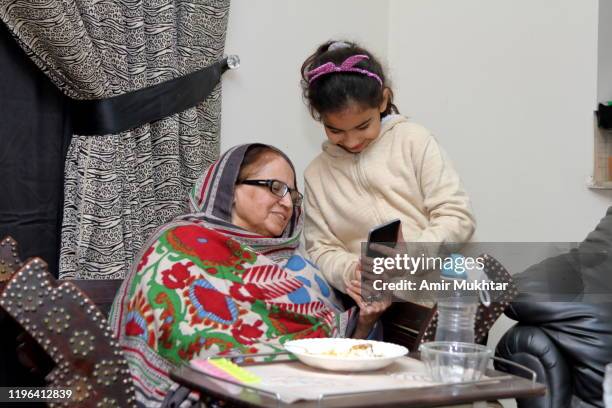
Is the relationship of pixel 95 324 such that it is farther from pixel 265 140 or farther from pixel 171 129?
pixel 265 140

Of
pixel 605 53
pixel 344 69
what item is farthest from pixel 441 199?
pixel 605 53

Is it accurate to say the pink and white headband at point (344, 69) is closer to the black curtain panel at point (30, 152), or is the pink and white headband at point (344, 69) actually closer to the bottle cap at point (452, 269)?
the bottle cap at point (452, 269)

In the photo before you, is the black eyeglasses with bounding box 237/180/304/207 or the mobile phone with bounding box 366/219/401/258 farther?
the black eyeglasses with bounding box 237/180/304/207

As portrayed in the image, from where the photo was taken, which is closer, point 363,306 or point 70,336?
point 70,336

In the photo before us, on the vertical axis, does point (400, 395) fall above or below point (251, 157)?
below

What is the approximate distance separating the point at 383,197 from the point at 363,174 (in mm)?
88

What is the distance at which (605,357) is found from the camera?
211cm

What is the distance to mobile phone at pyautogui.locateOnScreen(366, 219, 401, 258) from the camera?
1772 millimetres

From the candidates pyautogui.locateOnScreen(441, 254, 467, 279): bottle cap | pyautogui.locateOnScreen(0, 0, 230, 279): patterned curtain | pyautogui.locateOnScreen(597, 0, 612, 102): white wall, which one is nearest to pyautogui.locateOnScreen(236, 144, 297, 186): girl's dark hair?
pyautogui.locateOnScreen(0, 0, 230, 279): patterned curtain

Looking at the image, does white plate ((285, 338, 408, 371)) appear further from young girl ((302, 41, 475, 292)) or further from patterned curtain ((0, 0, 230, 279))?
patterned curtain ((0, 0, 230, 279))

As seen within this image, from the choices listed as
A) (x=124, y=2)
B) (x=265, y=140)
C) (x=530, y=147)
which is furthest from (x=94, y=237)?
(x=530, y=147)

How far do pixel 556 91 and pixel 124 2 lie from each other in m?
1.68

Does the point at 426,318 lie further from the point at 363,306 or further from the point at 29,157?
the point at 29,157

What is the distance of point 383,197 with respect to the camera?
85.2 inches
